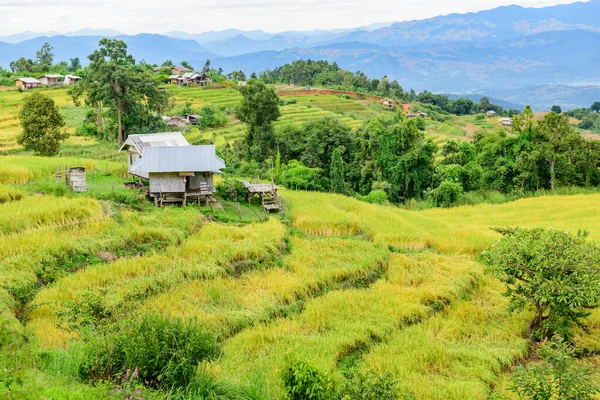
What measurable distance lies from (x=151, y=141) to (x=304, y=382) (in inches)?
601

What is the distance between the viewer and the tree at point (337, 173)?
29.8 meters

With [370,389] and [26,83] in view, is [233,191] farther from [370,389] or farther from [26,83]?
[26,83]

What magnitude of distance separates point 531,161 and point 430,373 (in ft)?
76.4

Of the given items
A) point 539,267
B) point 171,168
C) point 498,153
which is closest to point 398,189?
point 498,153

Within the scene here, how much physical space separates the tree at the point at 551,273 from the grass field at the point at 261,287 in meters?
0.77

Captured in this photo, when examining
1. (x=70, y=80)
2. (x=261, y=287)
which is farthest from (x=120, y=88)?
(x=70, y=80)

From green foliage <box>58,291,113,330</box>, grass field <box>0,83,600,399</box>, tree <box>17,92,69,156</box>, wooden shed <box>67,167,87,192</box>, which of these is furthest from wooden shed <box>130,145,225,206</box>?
tree <box>17,92,69,156</box>

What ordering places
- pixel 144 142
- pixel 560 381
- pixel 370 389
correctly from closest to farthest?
pixel 370 389 → pixel 560 381 → pixel 144 142

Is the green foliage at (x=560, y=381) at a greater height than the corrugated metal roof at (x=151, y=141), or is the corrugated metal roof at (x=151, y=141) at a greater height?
the corrugated metal roof at (x=151, y=141)

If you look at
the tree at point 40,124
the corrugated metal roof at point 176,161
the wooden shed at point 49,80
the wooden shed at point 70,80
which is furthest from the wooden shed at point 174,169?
the wooden shed at point 70,80

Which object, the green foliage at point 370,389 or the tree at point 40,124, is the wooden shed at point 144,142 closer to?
the tree at point 40,124

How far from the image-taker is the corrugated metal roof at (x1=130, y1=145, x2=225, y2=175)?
1778cm

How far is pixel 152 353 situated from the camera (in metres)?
7.60

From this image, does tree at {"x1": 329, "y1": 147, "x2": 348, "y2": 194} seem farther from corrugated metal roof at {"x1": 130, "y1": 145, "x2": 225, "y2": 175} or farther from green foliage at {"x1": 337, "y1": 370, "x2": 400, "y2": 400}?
green foliage at {"x1": 337, "y1": 370, "x2": 400, "y2": 400}
